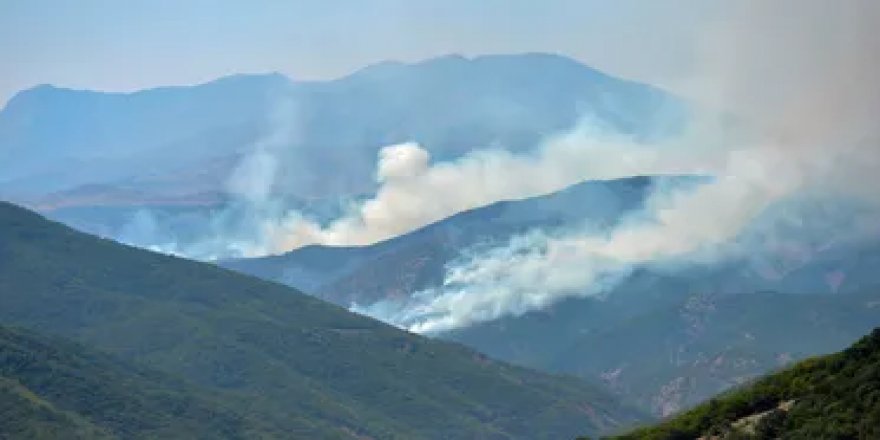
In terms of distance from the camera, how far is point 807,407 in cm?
7569

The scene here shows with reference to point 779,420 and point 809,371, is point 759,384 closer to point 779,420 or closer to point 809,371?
point 809,371

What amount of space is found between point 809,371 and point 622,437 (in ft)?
53.8

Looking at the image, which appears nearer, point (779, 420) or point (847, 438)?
point (847, 438)

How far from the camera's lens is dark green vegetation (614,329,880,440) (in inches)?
2739

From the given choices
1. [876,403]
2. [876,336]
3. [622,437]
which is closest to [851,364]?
[876,336]

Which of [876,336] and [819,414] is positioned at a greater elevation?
[876,336]

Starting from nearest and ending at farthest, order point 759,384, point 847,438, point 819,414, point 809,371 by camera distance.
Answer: point 847,438, point 819,414, point 809,371, point 759,384

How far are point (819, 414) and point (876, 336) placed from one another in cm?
1174

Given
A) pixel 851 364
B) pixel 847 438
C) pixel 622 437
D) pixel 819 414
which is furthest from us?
pixel 622 437

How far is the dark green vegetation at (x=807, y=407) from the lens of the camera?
6956 cm

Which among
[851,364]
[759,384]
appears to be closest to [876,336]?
[851,364]

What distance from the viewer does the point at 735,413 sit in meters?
84.4

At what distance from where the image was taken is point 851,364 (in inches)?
3157

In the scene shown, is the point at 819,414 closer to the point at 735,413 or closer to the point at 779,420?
the point at 779,420
